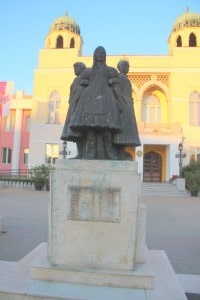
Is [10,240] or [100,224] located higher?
[100,224]

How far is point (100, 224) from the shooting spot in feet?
13.7

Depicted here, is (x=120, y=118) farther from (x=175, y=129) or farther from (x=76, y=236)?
(x=175, y=129)

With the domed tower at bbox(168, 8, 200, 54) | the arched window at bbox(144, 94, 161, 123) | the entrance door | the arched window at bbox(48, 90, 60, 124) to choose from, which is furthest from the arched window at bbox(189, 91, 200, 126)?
the arched window at bbox(48, 90, 60, 124)

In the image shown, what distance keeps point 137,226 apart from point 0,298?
1.79m

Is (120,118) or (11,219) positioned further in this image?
(11,219)

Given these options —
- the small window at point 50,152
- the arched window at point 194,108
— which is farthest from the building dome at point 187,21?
the small window at point 50,152

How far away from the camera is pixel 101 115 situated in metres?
4.43

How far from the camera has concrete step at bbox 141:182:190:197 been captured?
943 inches

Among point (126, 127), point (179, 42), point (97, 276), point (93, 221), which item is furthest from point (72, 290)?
point (179, 42)

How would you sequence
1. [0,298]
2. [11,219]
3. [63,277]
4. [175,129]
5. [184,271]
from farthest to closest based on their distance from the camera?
[175,129], [11,219], [184,271], [63,277], [0,298]

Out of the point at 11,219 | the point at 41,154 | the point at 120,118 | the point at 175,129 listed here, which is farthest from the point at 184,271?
the point at 41,154

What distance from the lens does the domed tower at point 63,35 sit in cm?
3566

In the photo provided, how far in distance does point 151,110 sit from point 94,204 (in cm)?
2957

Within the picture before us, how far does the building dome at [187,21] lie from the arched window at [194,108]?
8006mm
